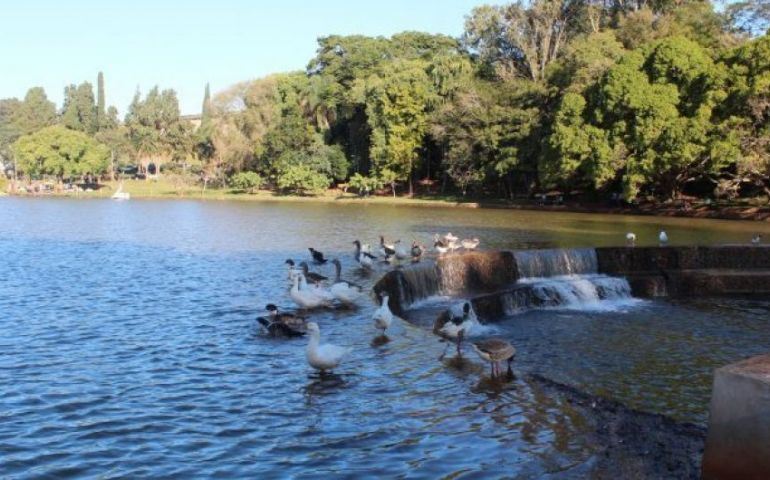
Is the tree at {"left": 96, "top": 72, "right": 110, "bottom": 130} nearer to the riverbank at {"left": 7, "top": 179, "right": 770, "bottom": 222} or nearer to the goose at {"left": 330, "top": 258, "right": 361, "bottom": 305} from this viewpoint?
the riverbank at {"left": 7, "top": 179, "right": 770, "bottom": 222}

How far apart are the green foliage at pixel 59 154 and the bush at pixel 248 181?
87.1 ft

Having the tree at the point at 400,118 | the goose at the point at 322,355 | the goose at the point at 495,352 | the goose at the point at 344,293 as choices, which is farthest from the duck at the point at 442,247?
the tree at the point at 400,118

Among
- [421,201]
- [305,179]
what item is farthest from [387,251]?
[305,179]

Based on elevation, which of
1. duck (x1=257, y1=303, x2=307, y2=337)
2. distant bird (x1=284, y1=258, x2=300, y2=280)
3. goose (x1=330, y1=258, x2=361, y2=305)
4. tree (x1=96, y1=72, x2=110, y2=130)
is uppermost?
tree (x1=96, y1=72, x2=110, y2=130)

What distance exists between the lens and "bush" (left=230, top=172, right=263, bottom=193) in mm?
79938

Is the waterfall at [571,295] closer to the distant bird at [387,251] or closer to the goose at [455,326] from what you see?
the goose at [455,326]

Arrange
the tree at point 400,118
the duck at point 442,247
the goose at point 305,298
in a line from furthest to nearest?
the tree at point 400,118, the duck at point 442,247, the goose at point 305,298

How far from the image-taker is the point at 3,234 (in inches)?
1371

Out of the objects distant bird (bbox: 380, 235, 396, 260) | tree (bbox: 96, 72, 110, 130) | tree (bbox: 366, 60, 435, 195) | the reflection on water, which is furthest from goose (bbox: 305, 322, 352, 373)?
tree (bbox: 96, 72, 110, 130)

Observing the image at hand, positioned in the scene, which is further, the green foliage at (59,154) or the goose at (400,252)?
the green foliage at (59,154)

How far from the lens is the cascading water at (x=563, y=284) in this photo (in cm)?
1969

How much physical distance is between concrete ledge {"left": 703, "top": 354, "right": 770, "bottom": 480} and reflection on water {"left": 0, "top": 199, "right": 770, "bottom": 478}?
165cm

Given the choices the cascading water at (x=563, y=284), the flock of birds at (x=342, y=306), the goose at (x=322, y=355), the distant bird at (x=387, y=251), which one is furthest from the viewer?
the distant bird at (x=387, y=251)

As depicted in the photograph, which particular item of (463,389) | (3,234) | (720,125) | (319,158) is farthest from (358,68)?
(463,389)
